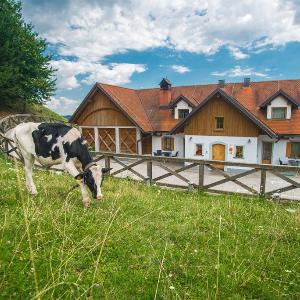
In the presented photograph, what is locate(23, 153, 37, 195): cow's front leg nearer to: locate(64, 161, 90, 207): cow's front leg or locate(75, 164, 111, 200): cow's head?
locate(64, 161, 90, 207): cow's front leg

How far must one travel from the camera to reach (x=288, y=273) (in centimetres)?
415

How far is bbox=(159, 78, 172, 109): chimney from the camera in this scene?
96.1ft

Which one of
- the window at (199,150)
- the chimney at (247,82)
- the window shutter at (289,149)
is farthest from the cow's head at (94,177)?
the chimney at (247,82)

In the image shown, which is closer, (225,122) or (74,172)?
(74,172)

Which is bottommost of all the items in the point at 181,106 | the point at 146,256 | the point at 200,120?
the point at 146,256

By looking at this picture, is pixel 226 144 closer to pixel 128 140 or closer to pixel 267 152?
pixel 267 152

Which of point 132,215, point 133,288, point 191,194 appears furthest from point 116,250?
point 191,194

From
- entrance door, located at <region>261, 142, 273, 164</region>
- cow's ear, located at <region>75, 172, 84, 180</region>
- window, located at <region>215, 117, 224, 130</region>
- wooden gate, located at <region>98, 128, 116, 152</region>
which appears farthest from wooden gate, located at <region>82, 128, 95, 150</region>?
cow's ear, located at <region>75, 172, 84, 180</region>

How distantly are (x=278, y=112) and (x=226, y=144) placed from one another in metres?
5.13

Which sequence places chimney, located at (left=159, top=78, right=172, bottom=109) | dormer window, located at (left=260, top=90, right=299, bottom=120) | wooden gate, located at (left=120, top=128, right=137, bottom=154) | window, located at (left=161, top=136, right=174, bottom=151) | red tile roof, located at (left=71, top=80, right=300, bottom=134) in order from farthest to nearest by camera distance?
chimney, located at (left=159, top=78, right=172, bottom=109), wooden gate, located at (left=120, top=128, right=137, bottom=154), window, located at (left=161, top=136, right=174, bottom=151), red tile roof, located at (left=71, top=80, right=300, bottom=134), dormer window, located at (left=260, top=90, right=299, bottom=120)

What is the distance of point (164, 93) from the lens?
29672 millimetres

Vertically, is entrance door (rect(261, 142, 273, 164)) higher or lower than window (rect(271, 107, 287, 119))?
lower

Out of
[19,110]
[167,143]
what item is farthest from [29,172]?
[19,110]

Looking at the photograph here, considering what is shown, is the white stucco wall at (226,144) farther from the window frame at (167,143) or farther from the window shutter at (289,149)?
the window shutter at (289,149)
